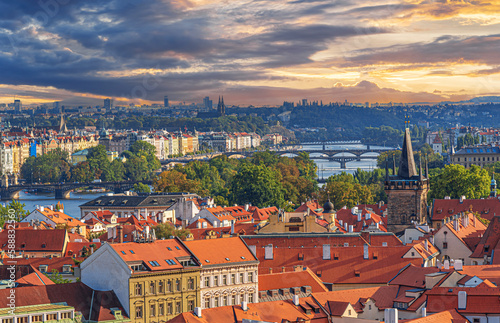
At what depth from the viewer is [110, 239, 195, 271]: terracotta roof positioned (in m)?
43.8

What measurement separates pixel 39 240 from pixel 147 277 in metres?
22.6

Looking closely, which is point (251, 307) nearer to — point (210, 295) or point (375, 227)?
point (210, 295)

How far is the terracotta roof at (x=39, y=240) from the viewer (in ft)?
207

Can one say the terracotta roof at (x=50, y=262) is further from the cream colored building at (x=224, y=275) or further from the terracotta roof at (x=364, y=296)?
the terracotta roof at (x=364, y=296)

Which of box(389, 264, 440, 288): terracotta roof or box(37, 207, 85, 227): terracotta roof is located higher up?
box(389, 264, 440, 288): terracotta roof

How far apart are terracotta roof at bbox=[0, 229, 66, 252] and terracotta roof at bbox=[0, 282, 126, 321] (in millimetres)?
20263

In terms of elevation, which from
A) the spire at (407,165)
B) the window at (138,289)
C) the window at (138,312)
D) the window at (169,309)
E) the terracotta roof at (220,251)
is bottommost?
the window at (169,309)

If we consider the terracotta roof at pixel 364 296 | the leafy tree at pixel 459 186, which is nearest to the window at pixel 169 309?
the terracotta roof at pixel 364 296

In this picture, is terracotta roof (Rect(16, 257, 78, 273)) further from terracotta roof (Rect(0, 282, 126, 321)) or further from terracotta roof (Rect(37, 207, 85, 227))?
terracotta roof (Rect(37, 207, 85, 227))

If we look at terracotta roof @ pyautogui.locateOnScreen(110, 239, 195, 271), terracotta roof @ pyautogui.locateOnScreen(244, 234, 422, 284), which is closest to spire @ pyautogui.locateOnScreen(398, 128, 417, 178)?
terracotta roof @ pyautogui.locateOnScreen(244, 234, 422, 284)

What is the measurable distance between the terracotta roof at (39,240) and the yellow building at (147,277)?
1839 centimetres

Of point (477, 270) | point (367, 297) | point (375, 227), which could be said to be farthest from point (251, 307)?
point (375, 227)

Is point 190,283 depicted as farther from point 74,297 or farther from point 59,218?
point 59,218

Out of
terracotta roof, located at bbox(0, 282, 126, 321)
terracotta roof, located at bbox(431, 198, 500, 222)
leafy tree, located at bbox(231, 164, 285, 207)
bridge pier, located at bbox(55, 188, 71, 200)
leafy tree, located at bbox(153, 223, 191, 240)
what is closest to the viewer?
terracotta roof, located at bbox(0, 282, 126, 321)
